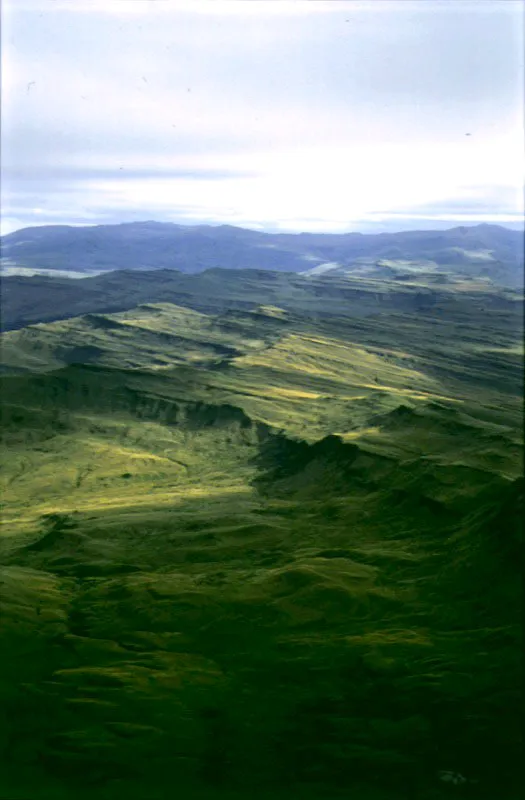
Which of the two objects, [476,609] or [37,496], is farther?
[37,496]

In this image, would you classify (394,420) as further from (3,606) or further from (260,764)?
(260,764)

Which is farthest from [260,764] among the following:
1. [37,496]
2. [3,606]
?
[37,496]

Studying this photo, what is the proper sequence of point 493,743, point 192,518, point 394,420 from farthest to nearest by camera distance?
point 394,420 → point 192,518 → point 493,743

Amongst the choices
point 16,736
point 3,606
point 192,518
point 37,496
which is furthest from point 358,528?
point 37,496

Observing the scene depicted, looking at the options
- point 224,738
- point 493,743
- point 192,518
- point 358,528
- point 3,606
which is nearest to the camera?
point 493,743

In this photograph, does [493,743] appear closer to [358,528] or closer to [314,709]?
[314,709]

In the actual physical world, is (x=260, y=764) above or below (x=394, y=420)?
below

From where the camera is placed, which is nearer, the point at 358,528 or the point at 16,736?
the point at 16,736

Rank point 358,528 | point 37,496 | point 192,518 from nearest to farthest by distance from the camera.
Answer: point 358,528 → point 192,518 → point 37,496

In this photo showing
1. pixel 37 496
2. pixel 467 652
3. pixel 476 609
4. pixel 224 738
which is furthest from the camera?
pixel 37 496
